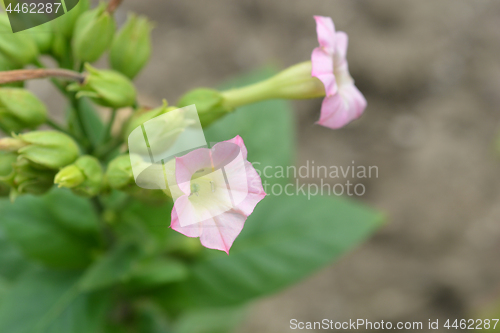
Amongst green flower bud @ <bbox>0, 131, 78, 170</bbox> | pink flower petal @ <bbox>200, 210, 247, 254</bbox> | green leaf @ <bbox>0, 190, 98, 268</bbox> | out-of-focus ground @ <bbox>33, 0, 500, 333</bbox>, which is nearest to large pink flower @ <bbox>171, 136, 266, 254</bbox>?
pink flower petal @ <bbox>200, 210, 247, 254</bbox>

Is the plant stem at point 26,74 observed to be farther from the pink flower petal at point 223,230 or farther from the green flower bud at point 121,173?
the pink flower petal at point 223,230

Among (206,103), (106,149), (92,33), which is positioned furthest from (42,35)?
(206,103)


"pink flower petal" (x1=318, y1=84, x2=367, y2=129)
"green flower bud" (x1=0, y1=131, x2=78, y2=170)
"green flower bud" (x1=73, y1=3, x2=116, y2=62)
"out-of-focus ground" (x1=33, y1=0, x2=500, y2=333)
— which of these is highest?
"green flower bud" (x1=73, y1=3, x2=116, y2=62)

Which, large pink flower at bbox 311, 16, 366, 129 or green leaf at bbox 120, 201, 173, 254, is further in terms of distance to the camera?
green leaf at bbox 120, 201, 173, 254

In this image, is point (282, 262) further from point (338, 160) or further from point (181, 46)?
point (181, 46)

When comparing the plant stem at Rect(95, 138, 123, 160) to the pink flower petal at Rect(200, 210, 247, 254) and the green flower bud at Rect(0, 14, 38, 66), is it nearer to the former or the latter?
the green flower bud at Rect(0, 14, 38, 66)

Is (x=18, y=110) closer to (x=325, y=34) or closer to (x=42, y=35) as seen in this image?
(x=42, y=35)
